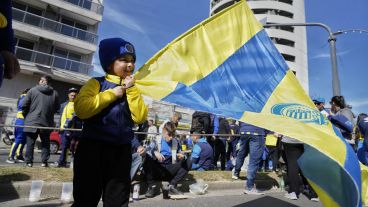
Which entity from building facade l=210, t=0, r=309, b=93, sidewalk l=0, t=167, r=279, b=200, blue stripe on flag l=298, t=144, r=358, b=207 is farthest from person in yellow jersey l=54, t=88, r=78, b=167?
building facade l=210, t=0, r=309, b=93

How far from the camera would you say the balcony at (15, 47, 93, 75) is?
25219 mm

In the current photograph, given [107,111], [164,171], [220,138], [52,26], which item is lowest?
[164,171]

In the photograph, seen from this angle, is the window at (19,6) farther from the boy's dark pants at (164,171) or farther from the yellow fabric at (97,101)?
the yellow fabric at (97,101)

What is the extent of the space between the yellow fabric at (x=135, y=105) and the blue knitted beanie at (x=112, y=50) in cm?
31

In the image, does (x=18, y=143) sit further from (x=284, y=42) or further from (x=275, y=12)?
(x=275, y=12)

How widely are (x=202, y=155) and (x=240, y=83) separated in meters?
4.68

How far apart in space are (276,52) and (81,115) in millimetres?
2288

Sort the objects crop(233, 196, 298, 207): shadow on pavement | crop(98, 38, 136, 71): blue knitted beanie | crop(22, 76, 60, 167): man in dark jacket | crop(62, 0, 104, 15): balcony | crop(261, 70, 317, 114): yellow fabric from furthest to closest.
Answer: crop(62, 0, 104, 15): balcony
crop(22, 76, 60, 167): man in dark jacket
crop(233, 196, 298, 207): shadow on pavement
crop(261, 70, 317, 114): yellow fabric
crop(98, 38, 136, 71): blue knitted beanie

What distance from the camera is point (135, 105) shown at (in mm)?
2436

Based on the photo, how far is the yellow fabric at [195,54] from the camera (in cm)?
288

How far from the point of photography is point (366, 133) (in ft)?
21.9

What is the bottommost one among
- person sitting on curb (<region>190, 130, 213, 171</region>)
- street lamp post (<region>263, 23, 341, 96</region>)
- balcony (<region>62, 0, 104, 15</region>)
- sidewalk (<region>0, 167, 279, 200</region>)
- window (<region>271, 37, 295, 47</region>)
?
sidewalk (<region>0, 167, 279, 200</region>)

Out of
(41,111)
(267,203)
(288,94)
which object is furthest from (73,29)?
(288,94)

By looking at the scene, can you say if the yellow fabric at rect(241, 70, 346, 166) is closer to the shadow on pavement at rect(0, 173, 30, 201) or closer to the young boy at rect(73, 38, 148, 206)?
the young boy at rect(73, 38, 148, 206)
